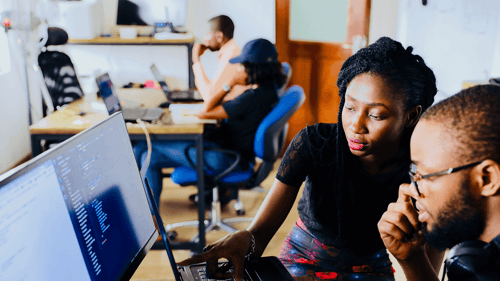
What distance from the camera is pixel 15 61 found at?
11.8 feet

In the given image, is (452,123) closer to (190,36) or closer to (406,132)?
(406,132)

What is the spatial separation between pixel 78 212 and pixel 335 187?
0.71 metres

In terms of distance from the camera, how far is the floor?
220 centimetres

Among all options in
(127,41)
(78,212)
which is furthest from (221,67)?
(78,212)

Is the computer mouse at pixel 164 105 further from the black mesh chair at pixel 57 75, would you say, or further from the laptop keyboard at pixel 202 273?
the laptop keyboard at pixel 202 273

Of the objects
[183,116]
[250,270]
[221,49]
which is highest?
[221,49]

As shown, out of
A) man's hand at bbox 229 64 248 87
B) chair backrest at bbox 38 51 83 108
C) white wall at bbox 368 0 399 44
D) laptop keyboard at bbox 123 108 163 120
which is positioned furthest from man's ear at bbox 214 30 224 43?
white wall at bbox 368 0 399 44

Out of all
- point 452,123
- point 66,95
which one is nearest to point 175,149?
point 66,95

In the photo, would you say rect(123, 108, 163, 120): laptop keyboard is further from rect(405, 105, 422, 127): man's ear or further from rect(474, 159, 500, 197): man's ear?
rect(474, 159, 500, 197): man's ear

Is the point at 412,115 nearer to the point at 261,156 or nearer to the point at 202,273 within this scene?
the point at 202,273

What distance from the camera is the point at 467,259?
0.64 meters

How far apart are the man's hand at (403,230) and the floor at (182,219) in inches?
55.2

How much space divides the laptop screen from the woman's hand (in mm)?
127

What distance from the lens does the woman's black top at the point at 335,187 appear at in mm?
1160
